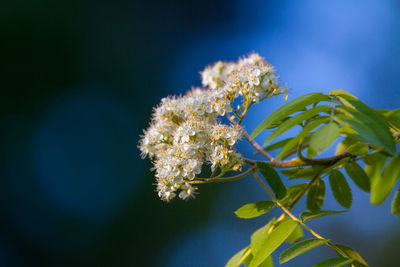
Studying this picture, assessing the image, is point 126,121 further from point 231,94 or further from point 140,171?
point 231,94

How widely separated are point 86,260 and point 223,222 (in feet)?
9.15

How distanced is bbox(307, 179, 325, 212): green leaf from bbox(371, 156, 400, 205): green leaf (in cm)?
22

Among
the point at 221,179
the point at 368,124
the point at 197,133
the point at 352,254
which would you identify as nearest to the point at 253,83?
the point at 197,133

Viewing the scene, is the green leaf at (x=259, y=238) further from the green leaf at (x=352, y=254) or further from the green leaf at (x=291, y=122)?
the green leaf at (x=291, y=122)

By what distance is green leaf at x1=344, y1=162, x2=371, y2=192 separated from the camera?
1.30 meters

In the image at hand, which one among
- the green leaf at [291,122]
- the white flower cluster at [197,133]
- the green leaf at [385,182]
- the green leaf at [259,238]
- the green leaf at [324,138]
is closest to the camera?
the green leaf at [324,138]

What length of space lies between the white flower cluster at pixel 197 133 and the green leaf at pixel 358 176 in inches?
14.8

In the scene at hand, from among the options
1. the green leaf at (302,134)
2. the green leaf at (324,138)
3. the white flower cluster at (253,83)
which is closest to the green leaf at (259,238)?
the green leaf at (302,134)

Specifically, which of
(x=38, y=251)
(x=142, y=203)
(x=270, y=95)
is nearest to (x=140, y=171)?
(x=142, y=203)

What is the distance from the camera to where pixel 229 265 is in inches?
47.0

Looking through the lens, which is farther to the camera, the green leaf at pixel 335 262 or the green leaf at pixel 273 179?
the green leaf at pixel 273 179

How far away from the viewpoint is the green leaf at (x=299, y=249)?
0.92m

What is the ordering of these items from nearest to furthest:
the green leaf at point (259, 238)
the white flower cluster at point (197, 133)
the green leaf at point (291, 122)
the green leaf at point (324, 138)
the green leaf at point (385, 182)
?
1. the green leaf at point (324, 138)
2. the green leaf at point (291, 122)
3. the green leaf at point (259, 238)
4. the white flower cluster at point (197, 133)
5. the green leaf at point (385, 182)

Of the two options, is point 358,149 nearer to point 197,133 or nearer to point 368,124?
point 368,124
